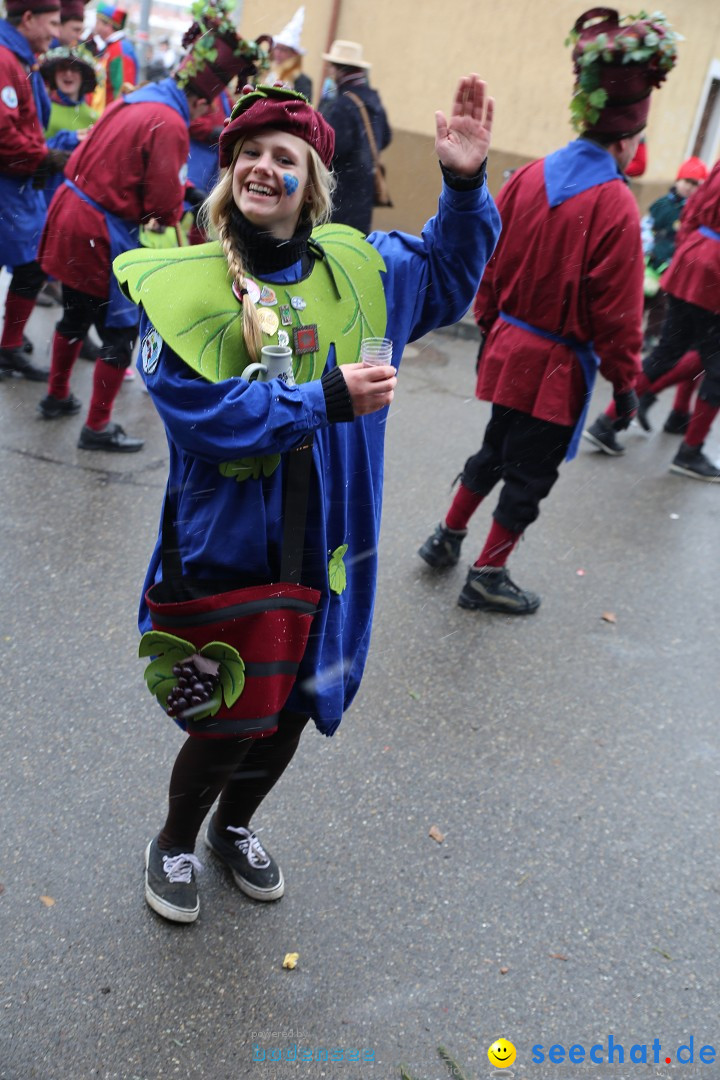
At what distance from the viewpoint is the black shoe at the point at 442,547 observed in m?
4.42

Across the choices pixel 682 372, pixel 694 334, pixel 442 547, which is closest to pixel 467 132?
pixel 442 547

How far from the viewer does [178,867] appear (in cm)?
243

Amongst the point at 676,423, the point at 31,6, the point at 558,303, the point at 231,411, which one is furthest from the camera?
the point at 676,423

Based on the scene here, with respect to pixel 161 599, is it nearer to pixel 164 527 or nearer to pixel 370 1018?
pixel 164 527

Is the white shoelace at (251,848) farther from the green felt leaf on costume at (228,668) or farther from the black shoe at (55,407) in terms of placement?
the black shoe at (55,407)

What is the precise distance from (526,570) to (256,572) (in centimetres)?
280

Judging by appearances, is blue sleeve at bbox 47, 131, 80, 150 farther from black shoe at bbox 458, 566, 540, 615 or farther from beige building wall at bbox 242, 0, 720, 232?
beige building wall at bbox 242, 0, 720, 232

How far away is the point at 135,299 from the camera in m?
1.96

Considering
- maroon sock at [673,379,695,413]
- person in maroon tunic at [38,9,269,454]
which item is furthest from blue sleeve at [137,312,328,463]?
maroon sock at [673,379,695,413]

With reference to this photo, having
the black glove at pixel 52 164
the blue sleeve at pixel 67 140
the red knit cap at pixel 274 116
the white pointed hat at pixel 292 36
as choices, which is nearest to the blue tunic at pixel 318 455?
the red knit cap at pixel 274 116

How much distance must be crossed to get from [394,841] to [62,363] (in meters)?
3.36

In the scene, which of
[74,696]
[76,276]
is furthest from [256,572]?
[76,276]

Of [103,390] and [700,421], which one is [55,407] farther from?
[700,421]

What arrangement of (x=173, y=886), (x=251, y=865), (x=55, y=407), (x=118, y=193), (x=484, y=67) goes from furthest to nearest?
(x=484, y=67), (x=55, y=407), (x=118, y=193), (x=251, y=865), (x=173, y=886)
